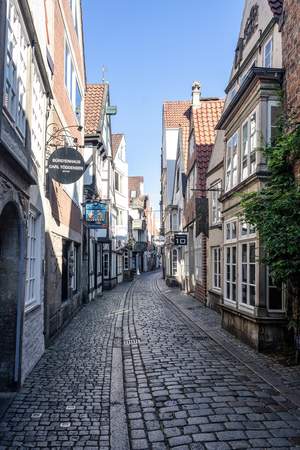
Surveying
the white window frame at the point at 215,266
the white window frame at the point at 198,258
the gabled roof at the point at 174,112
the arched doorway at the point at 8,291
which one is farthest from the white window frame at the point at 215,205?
the gabled roof at the point at 174,112

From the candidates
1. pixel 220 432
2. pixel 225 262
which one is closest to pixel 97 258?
pixel 225 262

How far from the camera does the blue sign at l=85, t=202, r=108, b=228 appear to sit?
16.8 m

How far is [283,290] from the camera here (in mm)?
9336

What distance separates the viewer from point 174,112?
134 ft

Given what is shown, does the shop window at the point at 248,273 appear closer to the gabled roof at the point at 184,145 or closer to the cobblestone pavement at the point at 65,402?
the cobblestone pavement at the point at 65,402

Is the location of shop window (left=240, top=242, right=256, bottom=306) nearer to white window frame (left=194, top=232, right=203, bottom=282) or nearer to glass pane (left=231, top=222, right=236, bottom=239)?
glass pane (left=231, top=222, right=236, bottom=239)

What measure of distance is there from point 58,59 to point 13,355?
7.98m

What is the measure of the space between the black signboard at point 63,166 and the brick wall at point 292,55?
4583 mm

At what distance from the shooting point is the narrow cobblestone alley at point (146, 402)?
4898 millimetres

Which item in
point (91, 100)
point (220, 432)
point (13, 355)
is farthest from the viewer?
point (91, 100)

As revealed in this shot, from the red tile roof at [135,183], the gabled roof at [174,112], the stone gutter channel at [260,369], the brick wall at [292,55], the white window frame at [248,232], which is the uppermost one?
the gabled roof at [174,112]

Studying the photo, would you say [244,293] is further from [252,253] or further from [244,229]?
[244,229]

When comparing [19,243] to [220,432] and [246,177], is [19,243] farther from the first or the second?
[246,177]

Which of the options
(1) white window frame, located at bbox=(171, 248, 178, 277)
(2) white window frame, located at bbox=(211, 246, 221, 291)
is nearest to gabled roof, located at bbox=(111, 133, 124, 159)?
(1) white window frame, located at bbox=(171, 248, 178, 277)
